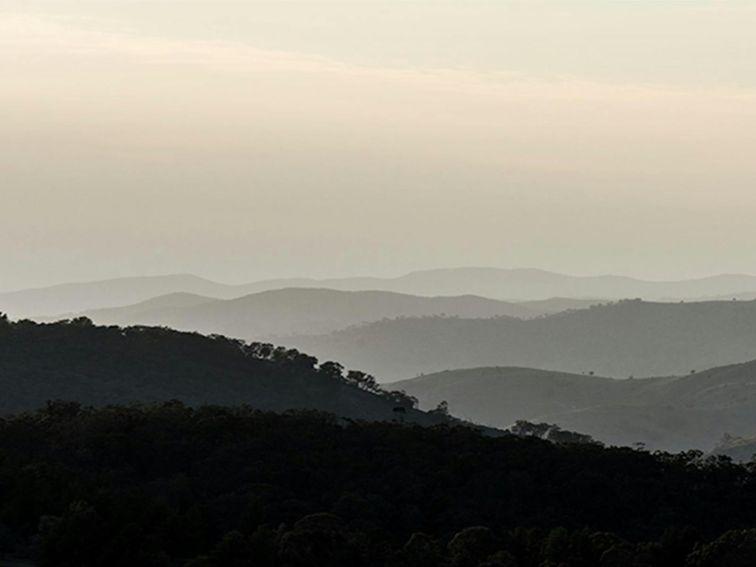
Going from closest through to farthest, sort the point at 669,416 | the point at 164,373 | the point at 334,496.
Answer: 1. the point at 334,496
2. the point at 164,373
3. the point at 669,416

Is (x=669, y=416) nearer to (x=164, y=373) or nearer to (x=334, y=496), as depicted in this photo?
(x=164, y=373)

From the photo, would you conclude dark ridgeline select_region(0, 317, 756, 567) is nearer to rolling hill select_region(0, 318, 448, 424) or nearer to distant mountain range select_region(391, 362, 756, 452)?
rolling hill select_region(0, 318, 448, 424)

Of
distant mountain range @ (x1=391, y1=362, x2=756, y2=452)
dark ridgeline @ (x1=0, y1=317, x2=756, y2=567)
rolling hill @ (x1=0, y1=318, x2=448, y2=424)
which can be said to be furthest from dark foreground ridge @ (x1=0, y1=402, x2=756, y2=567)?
distant mountain range @ (x1=391, y1=362, x2=756, y2=452)

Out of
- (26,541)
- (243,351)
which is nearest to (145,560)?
(26,541)

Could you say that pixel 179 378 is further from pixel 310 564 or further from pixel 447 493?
pixel 310 564

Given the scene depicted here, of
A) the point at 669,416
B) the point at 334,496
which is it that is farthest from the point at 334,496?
the point at 669,416

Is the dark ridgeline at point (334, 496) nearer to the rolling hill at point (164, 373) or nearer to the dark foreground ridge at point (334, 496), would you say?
the dark foreground ridge at point (334, 496)

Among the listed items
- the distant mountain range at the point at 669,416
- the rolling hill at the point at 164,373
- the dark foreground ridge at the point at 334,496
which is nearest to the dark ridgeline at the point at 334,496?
the dark foreground ridge at the point at 334,496

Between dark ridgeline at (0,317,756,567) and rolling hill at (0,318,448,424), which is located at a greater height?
rolling hill at (0,318,448,424)
